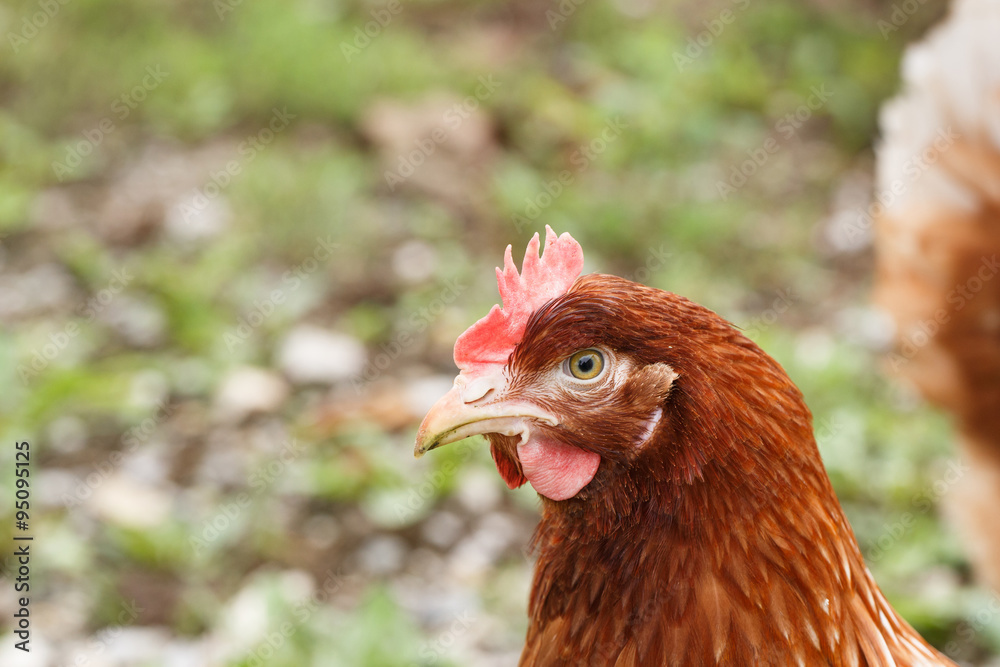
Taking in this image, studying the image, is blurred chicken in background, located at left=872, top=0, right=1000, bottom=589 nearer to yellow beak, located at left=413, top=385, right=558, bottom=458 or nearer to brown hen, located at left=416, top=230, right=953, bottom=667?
brown hen, located at left=416, top=230, right=953, bottom=667

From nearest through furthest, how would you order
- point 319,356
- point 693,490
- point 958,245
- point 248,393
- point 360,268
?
1. point 693,490
2. point 958,245
3. point 248,393
4. point 319,356
5. point 360,268

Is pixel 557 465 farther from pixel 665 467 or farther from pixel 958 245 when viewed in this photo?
pixel 958 245

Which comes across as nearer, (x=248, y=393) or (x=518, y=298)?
(x=518, y=298)

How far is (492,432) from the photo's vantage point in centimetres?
138

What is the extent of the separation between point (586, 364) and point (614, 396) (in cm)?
6

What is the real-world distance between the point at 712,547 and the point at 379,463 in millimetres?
2138

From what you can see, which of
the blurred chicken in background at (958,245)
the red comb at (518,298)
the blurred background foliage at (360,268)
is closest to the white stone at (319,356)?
the blurred background foliage at (360,268)

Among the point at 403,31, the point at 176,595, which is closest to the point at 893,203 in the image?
the point at 176,595

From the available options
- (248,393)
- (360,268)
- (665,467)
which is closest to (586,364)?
(665,467)

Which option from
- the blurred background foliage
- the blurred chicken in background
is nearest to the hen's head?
the blurred background foliage

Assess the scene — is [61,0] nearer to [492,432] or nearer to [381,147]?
[381,147]

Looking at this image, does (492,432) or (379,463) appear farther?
(379,463)

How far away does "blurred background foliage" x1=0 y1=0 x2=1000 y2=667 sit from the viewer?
115 inches

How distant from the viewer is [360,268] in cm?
434
